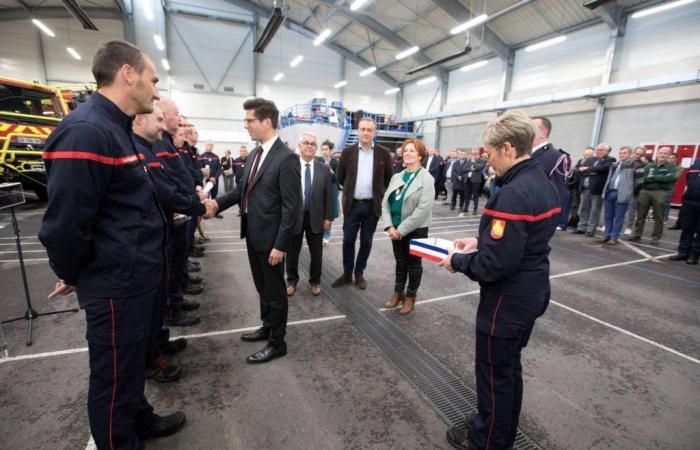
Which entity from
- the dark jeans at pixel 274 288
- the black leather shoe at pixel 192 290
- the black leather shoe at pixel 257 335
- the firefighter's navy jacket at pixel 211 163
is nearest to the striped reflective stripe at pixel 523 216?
the dark jeans at pixel 274 288

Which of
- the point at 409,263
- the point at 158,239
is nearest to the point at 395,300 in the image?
the point at 409,263

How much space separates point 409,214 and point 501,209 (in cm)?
181

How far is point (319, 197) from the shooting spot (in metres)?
4.16

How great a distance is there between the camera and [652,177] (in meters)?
6.91

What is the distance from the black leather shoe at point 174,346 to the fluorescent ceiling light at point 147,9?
21648 millimetres

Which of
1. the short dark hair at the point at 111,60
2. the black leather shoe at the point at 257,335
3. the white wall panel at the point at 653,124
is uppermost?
the white wall panel at the point at 653,124

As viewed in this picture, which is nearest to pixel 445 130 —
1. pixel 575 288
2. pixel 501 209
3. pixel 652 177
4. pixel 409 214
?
pixel 652 177

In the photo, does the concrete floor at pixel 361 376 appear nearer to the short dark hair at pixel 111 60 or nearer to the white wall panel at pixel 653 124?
the short dark hair at pixel 111 60

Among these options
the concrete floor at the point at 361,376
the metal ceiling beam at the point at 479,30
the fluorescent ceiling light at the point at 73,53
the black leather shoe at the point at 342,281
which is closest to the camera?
the concrete floor at the point at 361,376

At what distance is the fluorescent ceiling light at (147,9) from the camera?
58.1 ft

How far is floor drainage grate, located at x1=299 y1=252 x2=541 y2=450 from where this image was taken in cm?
230

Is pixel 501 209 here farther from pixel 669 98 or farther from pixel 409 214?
pixel 669 98

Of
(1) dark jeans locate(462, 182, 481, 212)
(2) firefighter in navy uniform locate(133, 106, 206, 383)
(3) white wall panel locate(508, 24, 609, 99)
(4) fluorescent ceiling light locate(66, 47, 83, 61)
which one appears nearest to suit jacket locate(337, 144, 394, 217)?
(2) firefighter in navy uniform locate(133, 106, 206, 383)

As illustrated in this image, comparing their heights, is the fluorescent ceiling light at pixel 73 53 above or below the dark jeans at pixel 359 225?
above
